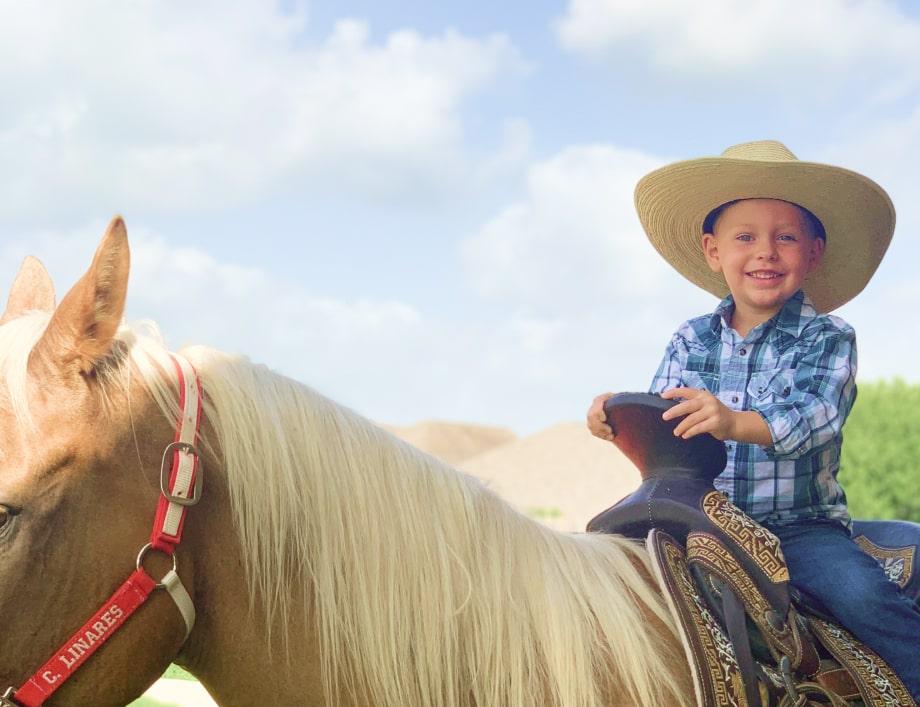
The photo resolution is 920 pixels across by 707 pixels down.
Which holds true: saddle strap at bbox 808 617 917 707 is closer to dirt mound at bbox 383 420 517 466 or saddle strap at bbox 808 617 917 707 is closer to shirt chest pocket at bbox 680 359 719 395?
shirt chest pocket at bbox 680 359 719 395

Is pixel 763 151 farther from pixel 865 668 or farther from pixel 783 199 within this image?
pixel 865 668

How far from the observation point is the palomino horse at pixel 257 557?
197 centimetres

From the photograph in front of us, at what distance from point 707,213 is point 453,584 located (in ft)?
7.29

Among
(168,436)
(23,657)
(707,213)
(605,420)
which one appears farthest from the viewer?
(707,213)

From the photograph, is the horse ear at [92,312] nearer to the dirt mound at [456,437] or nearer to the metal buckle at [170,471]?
the metal buckle at [170,471]

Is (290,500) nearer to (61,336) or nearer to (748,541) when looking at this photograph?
(61,336)

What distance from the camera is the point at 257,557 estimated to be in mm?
2100

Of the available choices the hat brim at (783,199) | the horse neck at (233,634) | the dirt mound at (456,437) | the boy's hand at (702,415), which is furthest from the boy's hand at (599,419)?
the dirt mound at (456,437)

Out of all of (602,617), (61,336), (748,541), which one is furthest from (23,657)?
(748,541)

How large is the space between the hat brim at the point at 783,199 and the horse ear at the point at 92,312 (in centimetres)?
230

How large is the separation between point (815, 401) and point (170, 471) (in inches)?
79.5

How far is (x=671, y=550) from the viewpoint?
2.67 m

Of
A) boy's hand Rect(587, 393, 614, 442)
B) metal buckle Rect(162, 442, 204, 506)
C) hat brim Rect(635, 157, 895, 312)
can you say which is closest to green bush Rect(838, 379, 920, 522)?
hat brim Rect(635, 157, 895, 312)

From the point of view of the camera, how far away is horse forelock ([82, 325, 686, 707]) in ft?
6.97
